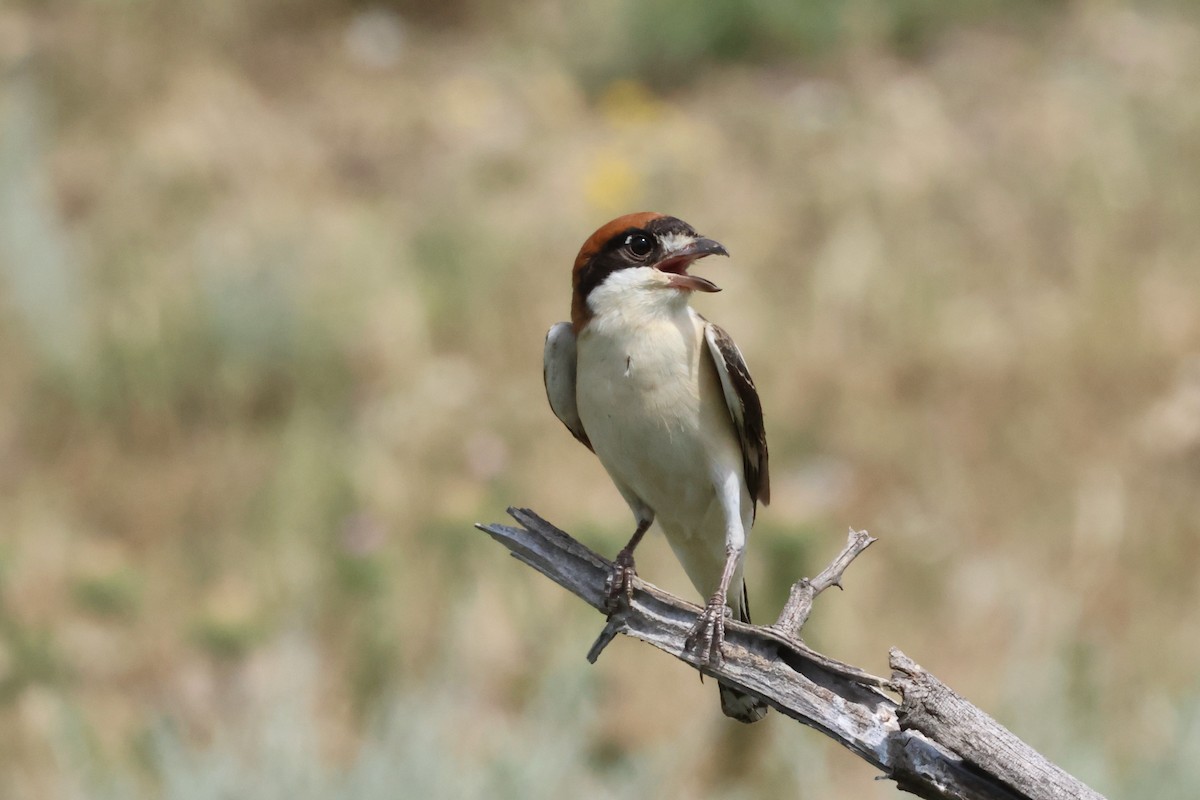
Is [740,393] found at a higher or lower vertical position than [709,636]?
higher

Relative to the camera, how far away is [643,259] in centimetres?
346

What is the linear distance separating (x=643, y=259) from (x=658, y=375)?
255 millimetres

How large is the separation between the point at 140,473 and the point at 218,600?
2.59 m

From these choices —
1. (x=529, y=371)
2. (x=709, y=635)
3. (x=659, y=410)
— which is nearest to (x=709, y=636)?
(x=709, y=635)

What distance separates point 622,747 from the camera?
5656mm

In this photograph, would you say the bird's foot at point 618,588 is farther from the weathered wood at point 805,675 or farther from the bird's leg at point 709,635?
the bird's leg at point 709,635

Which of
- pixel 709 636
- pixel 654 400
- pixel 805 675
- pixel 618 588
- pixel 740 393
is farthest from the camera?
pixel 740 393

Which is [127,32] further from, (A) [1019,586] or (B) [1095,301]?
(A) [1019,586]

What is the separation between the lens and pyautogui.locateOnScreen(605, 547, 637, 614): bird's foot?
9.86ft

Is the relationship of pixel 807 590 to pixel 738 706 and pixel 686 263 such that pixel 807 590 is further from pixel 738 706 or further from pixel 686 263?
pixel 686 263

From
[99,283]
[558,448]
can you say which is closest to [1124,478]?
[558,448]

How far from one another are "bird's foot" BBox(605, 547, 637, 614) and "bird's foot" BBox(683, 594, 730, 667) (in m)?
0.17

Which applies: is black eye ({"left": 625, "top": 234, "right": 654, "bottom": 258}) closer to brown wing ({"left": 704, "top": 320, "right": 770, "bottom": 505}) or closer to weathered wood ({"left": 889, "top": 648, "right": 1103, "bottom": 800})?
brown wing ({"left": 704, "top": 320, "right": 770, "bottom": 505})

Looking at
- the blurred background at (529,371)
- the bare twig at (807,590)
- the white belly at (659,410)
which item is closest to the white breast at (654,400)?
the white belly at (659,410)
